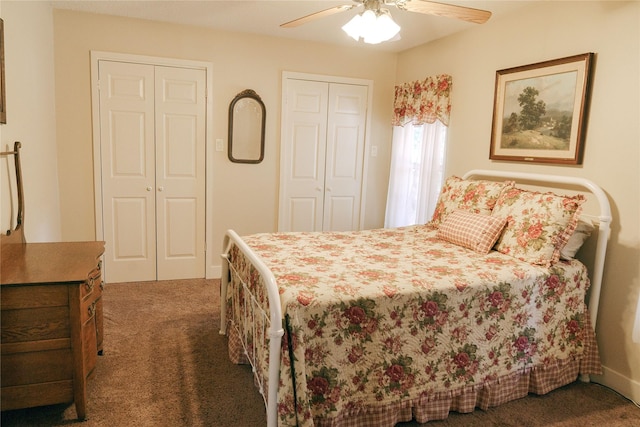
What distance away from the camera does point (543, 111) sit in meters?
2.87

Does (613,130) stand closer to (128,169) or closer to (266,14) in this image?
(266,14)

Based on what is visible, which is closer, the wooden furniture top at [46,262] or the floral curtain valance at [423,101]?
the wooden furniture top at [46,262]

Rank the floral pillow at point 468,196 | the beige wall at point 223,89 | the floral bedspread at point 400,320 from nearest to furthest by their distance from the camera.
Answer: the floral bedspread at point 400,320, the floral pillow at point 468,196, the beige wall at point 223,89

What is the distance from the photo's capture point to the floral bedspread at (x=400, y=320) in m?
1.77

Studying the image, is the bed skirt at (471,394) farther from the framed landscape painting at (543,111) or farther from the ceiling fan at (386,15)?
the ceiling fan at (386,15)

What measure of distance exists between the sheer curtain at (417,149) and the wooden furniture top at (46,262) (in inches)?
108

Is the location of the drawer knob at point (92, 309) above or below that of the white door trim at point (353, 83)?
below

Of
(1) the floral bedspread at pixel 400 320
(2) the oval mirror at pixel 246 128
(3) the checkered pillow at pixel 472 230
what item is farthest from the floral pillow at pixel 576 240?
(2) the oval mirror at pixel 246 128

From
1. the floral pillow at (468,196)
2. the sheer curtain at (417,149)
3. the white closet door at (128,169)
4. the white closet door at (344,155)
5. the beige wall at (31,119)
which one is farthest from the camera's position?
the white closet door at (344,155)

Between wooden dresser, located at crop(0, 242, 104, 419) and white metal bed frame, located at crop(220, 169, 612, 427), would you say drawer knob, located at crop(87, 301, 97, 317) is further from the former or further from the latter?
white metal bed frame, located at crop(220, 169, 612, 427)

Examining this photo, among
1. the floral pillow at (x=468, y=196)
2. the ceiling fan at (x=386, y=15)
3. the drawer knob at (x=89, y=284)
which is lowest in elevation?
the drawer knob at (x=89, y=284)

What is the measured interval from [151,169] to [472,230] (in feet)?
9.12

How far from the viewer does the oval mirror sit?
4.02 metres

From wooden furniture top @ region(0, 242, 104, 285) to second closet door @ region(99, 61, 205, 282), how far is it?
4.88ft
